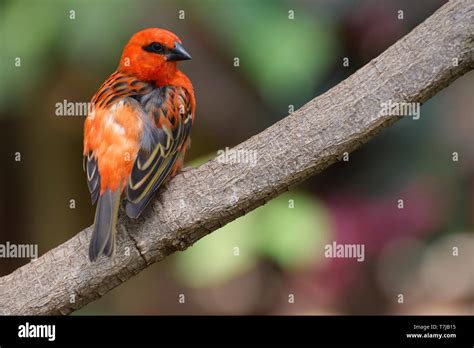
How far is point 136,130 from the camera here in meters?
3.29

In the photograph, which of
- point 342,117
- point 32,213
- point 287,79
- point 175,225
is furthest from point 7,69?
point 342,117

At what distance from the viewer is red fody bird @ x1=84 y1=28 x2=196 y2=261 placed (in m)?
3.09

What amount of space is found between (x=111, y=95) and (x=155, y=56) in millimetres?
363

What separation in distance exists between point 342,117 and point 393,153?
1.56m

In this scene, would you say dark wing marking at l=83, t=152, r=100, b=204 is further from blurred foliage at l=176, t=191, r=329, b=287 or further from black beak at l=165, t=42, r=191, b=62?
blurred foliage at l=176, t=191, r=329, b=287

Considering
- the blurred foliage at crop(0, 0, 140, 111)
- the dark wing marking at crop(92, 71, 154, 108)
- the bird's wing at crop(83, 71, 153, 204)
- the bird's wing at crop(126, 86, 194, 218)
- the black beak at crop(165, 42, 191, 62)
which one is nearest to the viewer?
the bird's wing at crop(126, 86, 194, 218)

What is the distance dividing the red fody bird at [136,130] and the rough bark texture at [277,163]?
0.35ft

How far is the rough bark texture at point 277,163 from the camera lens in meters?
3.01
